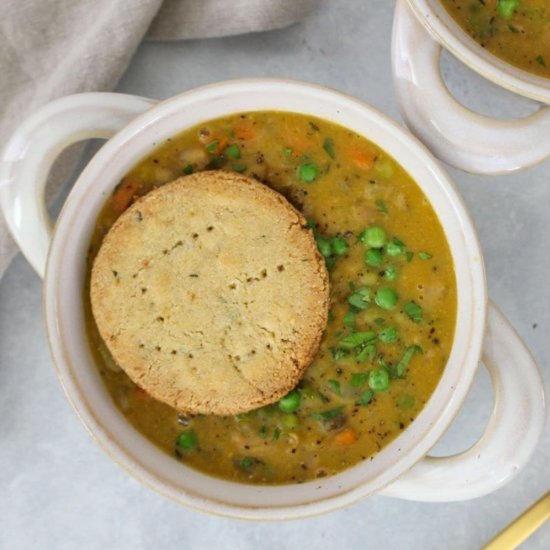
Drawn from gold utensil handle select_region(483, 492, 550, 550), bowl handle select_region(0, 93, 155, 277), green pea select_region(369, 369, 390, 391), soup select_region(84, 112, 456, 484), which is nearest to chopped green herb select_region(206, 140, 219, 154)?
soup select_region(84, 112, 456, 484)

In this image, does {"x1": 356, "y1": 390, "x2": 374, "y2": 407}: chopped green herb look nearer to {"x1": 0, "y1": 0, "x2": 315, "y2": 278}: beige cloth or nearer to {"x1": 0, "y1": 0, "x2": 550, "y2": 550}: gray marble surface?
{"x1": 0, "y1": 0, "x2": 550, "y2": 550}: gray marble surface

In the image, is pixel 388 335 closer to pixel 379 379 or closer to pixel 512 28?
pixel 379 379

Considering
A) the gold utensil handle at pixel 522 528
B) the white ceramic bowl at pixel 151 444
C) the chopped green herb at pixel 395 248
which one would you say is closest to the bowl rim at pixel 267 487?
the white ceramic bowl at pixel 151 444

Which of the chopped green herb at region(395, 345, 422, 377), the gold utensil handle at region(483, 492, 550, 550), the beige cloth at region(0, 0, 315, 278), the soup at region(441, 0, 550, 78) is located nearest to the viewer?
the chopped green herb at region(395, 345, 422, 377)

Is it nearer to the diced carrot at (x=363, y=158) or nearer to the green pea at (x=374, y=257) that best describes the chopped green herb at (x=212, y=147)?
the diced carrot at (x=363, y=158)

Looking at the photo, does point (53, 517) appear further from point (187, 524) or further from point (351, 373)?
point (351, 373)

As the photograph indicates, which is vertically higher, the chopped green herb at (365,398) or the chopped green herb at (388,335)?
the chopped green herb at (388,335)
